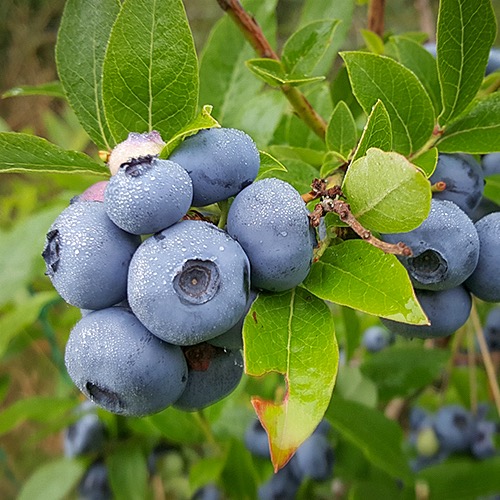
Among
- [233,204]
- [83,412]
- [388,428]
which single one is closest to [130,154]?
[233,204]

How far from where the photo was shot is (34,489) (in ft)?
4.99

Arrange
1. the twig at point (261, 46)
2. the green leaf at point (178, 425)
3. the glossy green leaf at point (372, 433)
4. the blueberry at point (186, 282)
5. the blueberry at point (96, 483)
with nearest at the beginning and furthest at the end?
1. the blueberry at point (186, 282)
2. the twig at point (261, 46)
3. the glossy green leaf at point (372, 433)
4. the green leaf at point (178, 425)
5. the blueberry at point (96, 483)

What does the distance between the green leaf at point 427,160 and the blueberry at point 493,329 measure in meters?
0.94

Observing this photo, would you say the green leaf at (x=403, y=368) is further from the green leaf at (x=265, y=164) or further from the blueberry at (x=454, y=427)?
the green leaf at (x=265, y=164)

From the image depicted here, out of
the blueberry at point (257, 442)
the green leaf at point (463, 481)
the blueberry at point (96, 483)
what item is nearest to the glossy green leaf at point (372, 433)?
the green leaf at point (463, 481)

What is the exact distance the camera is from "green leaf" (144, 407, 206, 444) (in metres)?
1.31

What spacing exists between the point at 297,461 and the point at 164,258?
3.49 ft

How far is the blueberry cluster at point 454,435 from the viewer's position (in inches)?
63.7

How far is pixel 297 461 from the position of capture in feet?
4.82

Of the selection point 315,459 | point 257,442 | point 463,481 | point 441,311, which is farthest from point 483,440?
point 441,311

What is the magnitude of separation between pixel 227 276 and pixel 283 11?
6.53 meters

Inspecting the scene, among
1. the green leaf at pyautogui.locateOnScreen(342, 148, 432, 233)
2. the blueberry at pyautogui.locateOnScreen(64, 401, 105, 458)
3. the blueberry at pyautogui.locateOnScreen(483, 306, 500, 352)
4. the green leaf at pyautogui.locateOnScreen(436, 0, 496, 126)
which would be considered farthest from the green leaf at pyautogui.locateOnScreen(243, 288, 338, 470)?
the blueberry at pyautogui.locateOnScreen(483, 306, 500, 352)

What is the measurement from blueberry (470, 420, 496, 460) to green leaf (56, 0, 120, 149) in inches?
50.7

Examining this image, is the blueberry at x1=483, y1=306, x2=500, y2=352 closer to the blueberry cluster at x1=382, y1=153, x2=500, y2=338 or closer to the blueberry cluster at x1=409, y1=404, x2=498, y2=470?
the blueberry cluster at x1=409, y1=404, x2=498, y2=470
